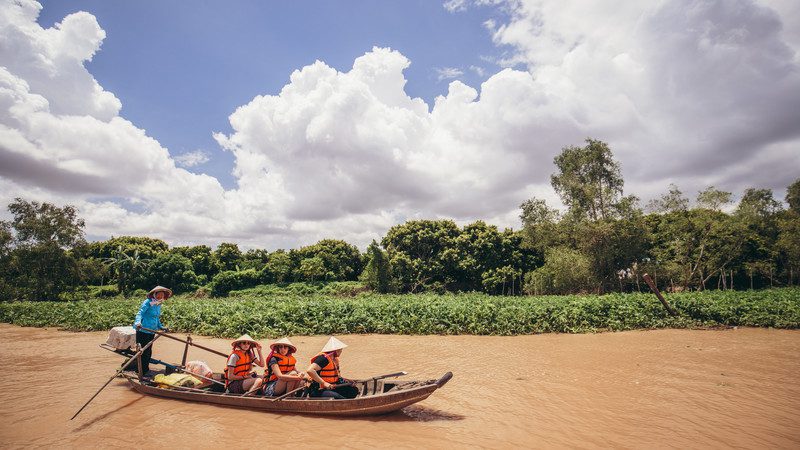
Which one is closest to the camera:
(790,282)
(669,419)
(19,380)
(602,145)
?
(669,419)

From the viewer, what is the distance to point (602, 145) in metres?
30.7

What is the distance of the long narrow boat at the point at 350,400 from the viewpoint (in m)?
6.51

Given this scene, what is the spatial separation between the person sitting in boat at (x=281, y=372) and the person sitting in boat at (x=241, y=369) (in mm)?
323

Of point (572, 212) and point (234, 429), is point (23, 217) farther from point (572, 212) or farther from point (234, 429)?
point (572, 212)

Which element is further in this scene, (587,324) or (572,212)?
(572,212)

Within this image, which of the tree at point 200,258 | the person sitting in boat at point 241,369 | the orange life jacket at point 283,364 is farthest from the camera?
the tree at point 200,258

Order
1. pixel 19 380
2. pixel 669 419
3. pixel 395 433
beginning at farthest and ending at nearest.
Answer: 1. pixel 19 380
2. pixel 669 419
3. pixel 395 433

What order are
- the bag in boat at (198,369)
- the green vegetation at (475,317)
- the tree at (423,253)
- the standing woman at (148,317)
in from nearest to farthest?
the bag in boat at (198,369) < the standing woman at (148,317) < the green vegetation at (475,317) < the tree at (423,253)

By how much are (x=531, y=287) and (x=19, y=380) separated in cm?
3092

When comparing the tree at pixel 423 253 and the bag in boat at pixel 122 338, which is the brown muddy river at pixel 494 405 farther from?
the tree at pixel 423 253

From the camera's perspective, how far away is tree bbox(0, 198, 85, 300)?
106 ft

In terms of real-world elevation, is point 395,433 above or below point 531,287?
below

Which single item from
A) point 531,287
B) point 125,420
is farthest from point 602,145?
point 125,420

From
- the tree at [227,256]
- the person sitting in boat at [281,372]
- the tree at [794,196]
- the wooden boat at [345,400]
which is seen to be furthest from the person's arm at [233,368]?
the tree at [794,196]
